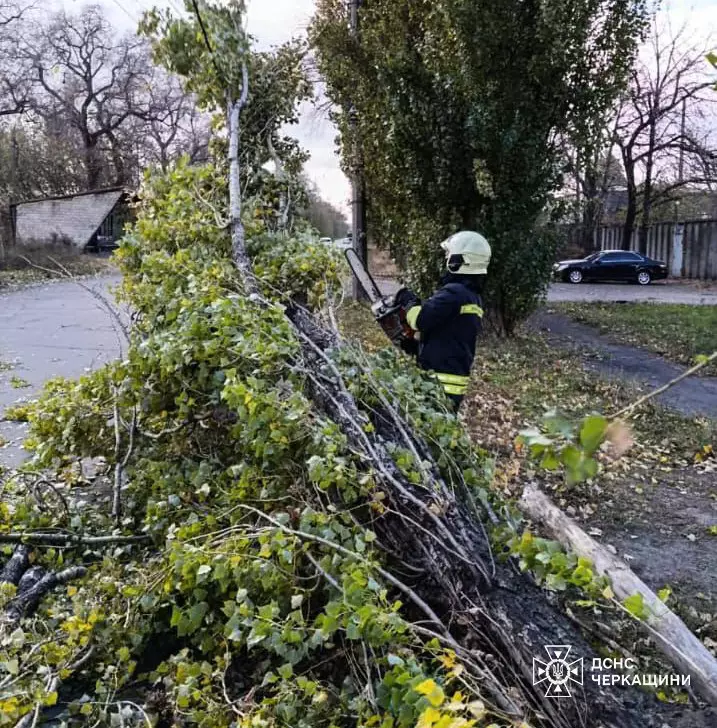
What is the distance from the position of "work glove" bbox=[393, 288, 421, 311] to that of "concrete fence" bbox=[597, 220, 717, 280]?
2636 centimetres

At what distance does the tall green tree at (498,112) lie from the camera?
33.6 feet

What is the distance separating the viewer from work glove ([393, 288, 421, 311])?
458 cm

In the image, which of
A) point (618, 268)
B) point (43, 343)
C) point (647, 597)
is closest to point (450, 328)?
point (647, 597)

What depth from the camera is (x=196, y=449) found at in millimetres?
4062

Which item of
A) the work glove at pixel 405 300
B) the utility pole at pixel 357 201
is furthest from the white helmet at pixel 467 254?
the utility pole at pixel 357 201

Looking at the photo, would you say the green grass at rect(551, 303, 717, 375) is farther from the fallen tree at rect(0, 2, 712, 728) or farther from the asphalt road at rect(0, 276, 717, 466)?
the fallen tree at rect(0, 2, 712, 728)

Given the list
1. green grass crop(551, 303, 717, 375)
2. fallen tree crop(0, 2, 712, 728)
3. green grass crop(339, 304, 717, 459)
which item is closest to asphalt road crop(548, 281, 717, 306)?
green grass crop(551, 303, 717, 375)

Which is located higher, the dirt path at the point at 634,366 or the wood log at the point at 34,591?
the wood log at the point at 34,591

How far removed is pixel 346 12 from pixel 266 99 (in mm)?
8915

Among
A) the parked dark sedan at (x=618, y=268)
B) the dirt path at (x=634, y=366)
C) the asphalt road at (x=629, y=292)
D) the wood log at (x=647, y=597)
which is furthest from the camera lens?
the parked dark sedan at (x=618, y=268)

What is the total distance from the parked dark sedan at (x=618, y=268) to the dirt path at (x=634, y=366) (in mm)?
12176

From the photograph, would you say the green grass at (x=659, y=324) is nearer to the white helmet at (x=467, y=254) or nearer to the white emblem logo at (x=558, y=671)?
the white helmet at (x=467, y=254)

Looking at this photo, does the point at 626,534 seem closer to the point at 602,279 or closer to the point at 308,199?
the point at 308,199

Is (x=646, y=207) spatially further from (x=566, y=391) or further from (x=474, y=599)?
(x=474, y=599)
